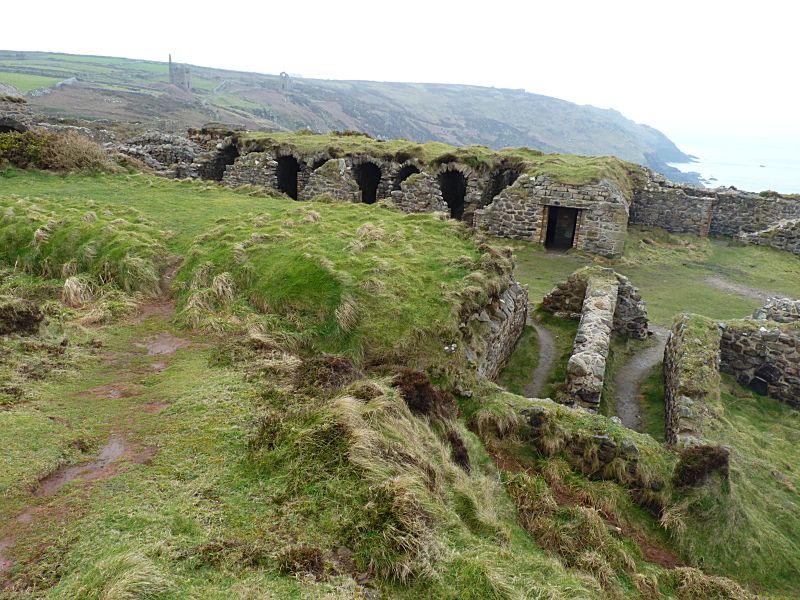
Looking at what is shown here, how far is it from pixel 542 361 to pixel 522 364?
2.02ft

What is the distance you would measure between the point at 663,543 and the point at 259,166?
75.6ft

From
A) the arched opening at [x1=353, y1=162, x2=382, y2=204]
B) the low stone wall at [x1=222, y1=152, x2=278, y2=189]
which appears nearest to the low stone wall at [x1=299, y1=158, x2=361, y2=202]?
the low stone wall at [x1=222, y1=152, x2=278, y2=189]

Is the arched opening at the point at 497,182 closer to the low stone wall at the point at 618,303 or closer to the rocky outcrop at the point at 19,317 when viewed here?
the low stone wall at the point at 618,303

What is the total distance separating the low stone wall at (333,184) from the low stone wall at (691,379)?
15471 mm

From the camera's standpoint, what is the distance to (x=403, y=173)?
27.0 metres

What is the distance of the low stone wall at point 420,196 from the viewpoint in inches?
958

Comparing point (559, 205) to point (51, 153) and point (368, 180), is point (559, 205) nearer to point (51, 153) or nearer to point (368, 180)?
point (368, 180)

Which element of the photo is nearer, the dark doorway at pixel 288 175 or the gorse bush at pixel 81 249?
the gorse bush at pixel 81 249

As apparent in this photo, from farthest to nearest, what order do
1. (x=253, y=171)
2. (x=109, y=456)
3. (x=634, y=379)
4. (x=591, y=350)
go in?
(x=253, y=171) → (x=634, y=379) → (x=591, y=350) → (x=109, y=456)

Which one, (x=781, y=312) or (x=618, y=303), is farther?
(x=618, y=303)

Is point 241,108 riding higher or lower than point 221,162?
higher

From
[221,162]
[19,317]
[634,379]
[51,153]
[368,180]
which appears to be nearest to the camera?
[19,317]

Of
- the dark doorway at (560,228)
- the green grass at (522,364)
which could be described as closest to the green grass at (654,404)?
the green grass at (522,364)

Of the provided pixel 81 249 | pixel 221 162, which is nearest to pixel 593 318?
pixel 81 249
